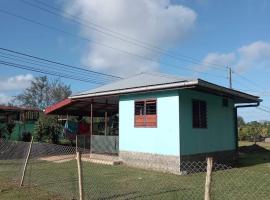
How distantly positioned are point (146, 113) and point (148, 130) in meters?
0.72

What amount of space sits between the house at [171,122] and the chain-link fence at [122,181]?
0.40 meters

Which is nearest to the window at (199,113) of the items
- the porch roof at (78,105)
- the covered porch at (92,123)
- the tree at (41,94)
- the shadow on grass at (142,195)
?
the covered porch at (92,123)

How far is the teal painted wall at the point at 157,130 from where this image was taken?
555 inches

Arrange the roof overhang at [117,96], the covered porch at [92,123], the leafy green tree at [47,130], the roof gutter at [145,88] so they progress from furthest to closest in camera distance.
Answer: the leafy green tree at [47,130]
the covered porch at [92,123]
the roof overhang at [117,96]
the roof gutter at [145,88]

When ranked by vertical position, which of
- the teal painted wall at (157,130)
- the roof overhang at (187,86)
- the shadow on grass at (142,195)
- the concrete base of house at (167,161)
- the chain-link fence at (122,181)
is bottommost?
the shadow on grass at (142,195)

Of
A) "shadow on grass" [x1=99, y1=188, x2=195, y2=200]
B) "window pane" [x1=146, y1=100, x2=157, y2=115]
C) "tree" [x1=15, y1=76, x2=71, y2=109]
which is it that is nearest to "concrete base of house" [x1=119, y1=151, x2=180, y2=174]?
"window pane" [x1=146, y1=100, x2=157, y2=115]

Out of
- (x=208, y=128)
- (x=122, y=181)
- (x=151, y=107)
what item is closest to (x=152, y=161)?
(x=151, y=107)

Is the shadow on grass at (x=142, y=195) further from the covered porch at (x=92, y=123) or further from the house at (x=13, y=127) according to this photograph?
the house at (x=13, y=127)

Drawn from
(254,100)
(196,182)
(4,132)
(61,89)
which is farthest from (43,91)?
(196,182)

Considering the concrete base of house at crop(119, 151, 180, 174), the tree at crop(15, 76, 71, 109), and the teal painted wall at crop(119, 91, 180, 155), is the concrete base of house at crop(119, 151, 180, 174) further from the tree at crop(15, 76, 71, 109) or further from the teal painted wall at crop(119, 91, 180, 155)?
the tree at crop(15, 76, 71, 109)

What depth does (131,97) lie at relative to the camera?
629 inches

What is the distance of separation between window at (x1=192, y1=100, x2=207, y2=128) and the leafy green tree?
451 inches

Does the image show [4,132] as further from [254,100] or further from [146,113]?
[254,100]

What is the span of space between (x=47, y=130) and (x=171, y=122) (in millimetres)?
11781
